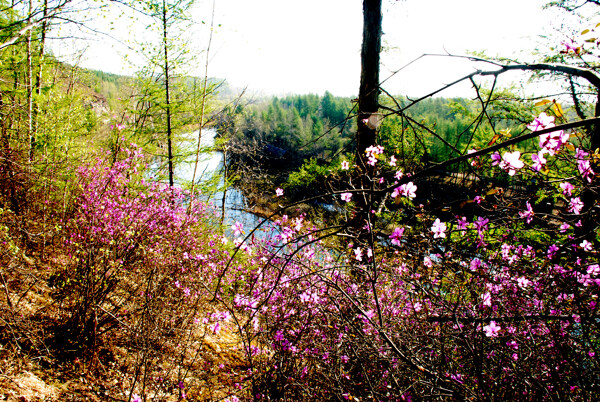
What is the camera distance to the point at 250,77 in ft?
32.4

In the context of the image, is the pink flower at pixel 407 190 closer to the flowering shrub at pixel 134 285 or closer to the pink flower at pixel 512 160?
the pink flower at pixel 512 160

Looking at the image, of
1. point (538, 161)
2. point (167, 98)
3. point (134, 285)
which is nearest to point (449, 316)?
point (538, 161)

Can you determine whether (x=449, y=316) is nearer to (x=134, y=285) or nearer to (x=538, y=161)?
(x=538, y=161)

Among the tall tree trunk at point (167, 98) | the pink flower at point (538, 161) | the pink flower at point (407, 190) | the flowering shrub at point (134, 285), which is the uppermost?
the tall tree trunk at point (167, 98)

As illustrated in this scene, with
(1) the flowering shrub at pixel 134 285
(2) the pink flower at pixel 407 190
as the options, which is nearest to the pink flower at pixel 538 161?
(2) the pink flower at pixel 407 190

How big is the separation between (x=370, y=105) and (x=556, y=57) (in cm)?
446

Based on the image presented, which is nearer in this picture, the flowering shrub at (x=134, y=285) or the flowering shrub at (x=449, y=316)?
the flowering shrub at (x=449, y=316)

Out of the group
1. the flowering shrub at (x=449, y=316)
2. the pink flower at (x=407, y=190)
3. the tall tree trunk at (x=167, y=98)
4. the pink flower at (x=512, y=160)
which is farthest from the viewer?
the tall tree trunk at (x=167, y=98)

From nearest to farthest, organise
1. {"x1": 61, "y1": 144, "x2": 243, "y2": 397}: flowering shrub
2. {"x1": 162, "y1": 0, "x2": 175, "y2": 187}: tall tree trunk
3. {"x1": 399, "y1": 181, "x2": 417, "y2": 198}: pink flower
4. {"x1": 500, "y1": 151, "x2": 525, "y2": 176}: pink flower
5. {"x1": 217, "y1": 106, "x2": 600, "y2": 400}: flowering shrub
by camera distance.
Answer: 1. {"x1": 500, "y1": 151, "x2": 525, "y2": 176}: pink flower
2. {"x1": 399, "y1": 181, "x2": 417, "y2": 198}: pink flower
3. {"x1": 217, "y1": 106, "x2": 600, "y2": 400}: flowering shrub
4. {"x1": 61, "y1": 144, "x2": 243, "y2": 397}: flowering shrub
5. {"x1": 162, "y1": 0, "x2": 175, "y2": 187}: tall tree trunk

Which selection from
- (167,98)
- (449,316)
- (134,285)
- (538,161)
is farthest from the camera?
(167,98)

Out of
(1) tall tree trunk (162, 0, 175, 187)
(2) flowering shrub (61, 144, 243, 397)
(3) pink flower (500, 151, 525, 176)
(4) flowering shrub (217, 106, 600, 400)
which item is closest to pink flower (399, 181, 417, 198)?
(4) flowering shrub (217, 106, 600, 400)

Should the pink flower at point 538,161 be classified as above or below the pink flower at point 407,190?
above

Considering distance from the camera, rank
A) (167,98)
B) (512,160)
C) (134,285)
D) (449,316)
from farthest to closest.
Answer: (167,98)
(134,285)
(449,316)
(512,160)

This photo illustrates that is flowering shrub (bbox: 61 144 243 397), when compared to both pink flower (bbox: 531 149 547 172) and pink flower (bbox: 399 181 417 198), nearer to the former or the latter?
pink flower (bbox: 399 181 417 198)
